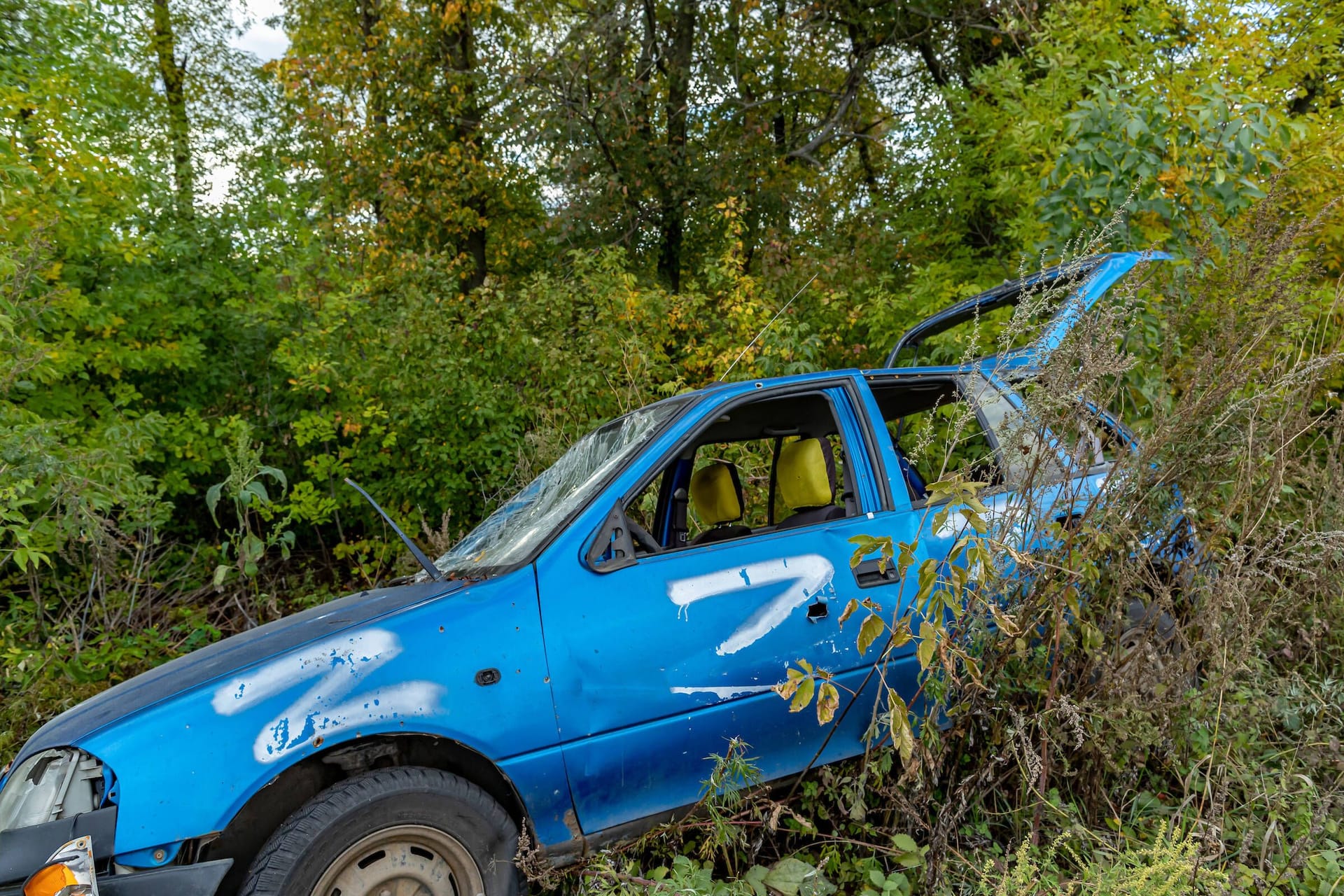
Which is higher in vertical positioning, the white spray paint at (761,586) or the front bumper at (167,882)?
the white spray paint at (761,586)

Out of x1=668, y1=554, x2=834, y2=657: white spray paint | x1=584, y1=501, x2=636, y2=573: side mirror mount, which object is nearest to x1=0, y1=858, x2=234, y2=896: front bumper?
x1=584, y1=501, x2=636, y2=573: side mirror mount

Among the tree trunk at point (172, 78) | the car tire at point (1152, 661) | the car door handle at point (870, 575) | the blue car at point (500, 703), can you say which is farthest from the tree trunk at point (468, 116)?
the car tire at point (1152, 661)

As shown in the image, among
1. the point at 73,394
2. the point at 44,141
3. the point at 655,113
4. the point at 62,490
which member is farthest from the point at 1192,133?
the point at 655,113

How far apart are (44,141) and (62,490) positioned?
2.66 m

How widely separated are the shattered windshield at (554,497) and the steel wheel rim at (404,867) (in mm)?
850

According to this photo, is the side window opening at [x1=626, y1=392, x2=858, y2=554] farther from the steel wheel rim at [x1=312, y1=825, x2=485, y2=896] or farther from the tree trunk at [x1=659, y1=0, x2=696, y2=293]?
the tree trunk at [x1=659, y1=0, x2=696, y2=293]

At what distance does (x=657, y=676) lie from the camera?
108 inches

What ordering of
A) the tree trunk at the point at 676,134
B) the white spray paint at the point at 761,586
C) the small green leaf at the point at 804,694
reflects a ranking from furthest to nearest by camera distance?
the tree trunk at the point at 676,134, the white spray paint at the point at 761,586, the small green leaf at the point at 804,694

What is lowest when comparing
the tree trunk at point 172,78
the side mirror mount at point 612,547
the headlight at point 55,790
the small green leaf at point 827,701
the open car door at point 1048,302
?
the small green leaf at point 827,701

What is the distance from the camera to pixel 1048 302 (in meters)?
3.45

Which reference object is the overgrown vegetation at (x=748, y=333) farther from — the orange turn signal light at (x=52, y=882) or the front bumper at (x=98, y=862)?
the orange turn signal light at (x=52, y=882)

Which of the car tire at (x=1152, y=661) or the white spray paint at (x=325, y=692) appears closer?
the white spray paint at (x=325, y=692)

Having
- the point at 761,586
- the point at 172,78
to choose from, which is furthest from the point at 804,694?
the point at 172,78

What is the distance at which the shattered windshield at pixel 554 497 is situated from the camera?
9.61 ft
